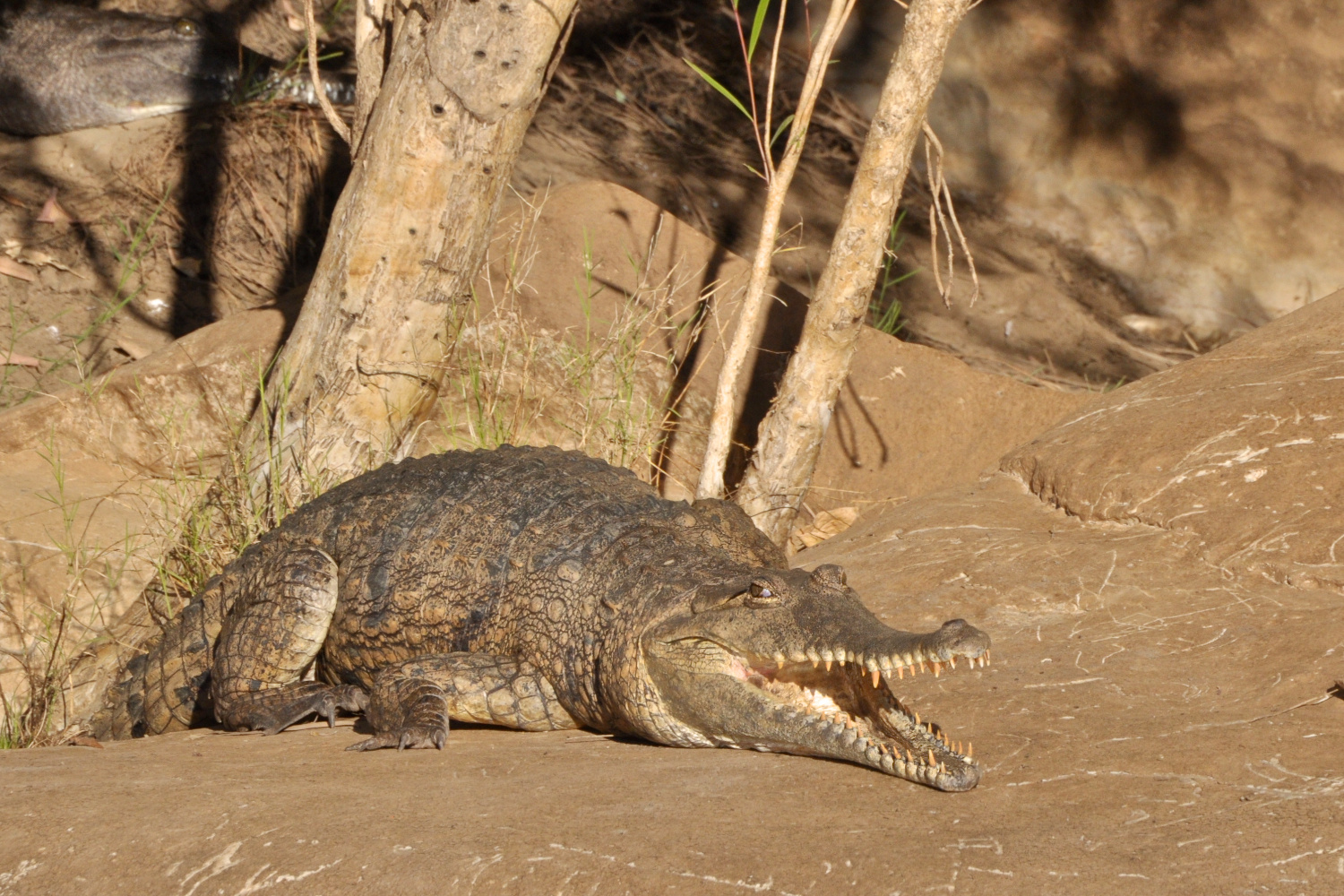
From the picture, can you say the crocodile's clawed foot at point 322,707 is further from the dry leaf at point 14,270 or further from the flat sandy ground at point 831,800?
the dry leaf at point 14,270

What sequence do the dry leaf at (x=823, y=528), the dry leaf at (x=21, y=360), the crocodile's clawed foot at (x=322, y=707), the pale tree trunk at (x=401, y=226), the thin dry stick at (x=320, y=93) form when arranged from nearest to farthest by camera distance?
the crocodile's clawed foot at (x=322, y=707) < the pale tree trunk at (x=401, y=226) < the thin dry stick at (x=320, y=93) < the dry leaf at (x=823, y=528) < the dry leaf at (x=21, y=360)

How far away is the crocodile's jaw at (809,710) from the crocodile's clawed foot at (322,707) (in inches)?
45.8

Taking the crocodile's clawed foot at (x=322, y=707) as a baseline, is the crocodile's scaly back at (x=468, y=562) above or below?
above

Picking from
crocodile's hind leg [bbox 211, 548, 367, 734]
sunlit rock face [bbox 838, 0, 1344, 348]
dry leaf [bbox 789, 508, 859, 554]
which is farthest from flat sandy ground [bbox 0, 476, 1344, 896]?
sunlit rock face [bbox 838, 0, 1344, 348]

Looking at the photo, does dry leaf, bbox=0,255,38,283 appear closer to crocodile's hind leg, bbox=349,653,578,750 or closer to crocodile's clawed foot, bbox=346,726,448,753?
crocodile's hind leg, bbox=349,653,578,750

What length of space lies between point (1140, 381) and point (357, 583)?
11.1ft

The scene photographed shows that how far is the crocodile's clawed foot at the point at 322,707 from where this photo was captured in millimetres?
3598

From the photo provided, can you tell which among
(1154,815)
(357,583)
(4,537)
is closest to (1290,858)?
(1154,815)

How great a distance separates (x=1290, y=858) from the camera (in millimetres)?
1906

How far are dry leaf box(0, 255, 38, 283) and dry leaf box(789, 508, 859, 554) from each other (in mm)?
5038

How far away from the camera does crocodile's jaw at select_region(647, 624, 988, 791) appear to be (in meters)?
2.42

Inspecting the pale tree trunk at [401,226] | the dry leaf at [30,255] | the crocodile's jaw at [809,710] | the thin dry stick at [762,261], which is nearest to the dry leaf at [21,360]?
the dry leaf at [30,255]

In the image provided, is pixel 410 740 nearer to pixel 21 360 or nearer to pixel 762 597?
pixel 762 597

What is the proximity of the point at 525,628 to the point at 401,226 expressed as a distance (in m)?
1.94
